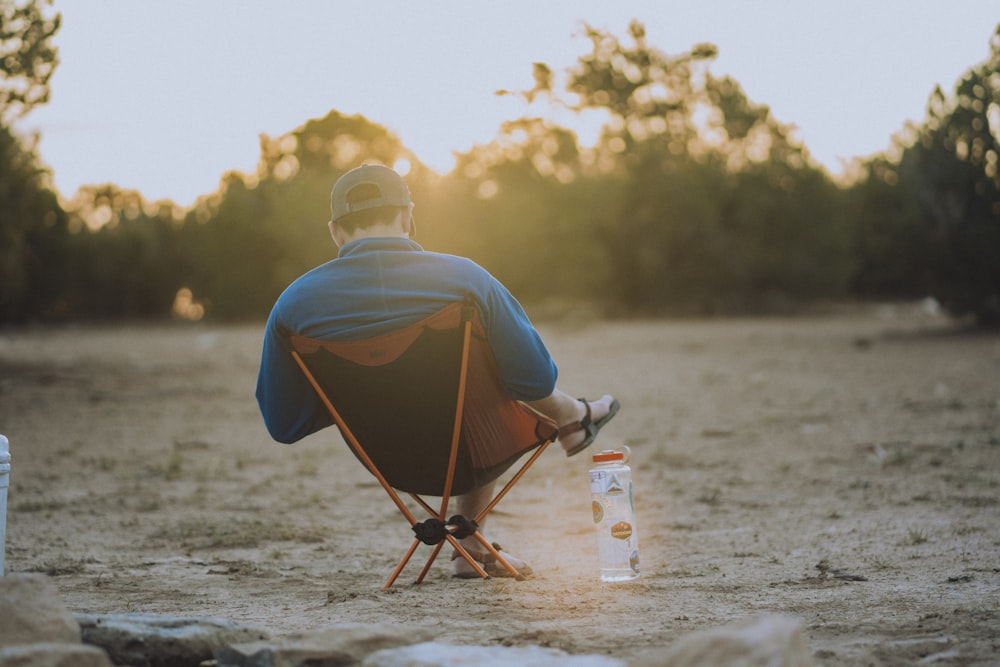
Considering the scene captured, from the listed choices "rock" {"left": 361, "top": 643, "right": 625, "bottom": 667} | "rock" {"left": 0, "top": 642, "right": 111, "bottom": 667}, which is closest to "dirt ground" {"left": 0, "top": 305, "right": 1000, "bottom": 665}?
"rock" {"left": 361, "top": 643, "right": 625, "bottom": 667}

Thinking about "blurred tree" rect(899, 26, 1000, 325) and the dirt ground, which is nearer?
the dirt ground

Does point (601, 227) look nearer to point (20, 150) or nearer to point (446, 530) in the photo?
point (20, 150)

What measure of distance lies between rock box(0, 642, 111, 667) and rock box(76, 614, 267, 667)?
1.00 ft

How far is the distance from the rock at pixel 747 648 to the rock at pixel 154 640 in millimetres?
1150

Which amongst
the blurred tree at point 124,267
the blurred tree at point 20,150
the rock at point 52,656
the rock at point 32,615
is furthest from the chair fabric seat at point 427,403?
the blurred tree at point 124,267

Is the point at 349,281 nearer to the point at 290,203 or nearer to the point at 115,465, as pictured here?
the point at 115,465

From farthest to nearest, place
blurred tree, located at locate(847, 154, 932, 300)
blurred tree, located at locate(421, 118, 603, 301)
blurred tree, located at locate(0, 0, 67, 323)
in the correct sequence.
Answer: blurred tree, located at locate(421, 118, 603, 301) → blurred tree, located at locate(847, 154, 932, 300) → blurred tree, located at locate(0, 0, 67, 323)

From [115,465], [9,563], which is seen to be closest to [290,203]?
[115,465]

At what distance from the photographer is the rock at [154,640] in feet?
8.39

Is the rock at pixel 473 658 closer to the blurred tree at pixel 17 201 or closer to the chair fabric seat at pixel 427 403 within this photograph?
the chair fabric seat at pixel 427 403

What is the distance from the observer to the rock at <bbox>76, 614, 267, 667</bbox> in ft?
8.39

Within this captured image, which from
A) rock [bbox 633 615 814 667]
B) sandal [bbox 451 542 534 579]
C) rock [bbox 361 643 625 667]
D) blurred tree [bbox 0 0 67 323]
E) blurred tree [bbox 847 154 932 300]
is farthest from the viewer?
blurred tree [bbox 847 154 932 300]

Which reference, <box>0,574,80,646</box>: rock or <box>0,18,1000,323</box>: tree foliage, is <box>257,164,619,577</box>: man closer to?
<box>0,574,80,646</box>: rock

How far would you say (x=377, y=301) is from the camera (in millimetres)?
3424
